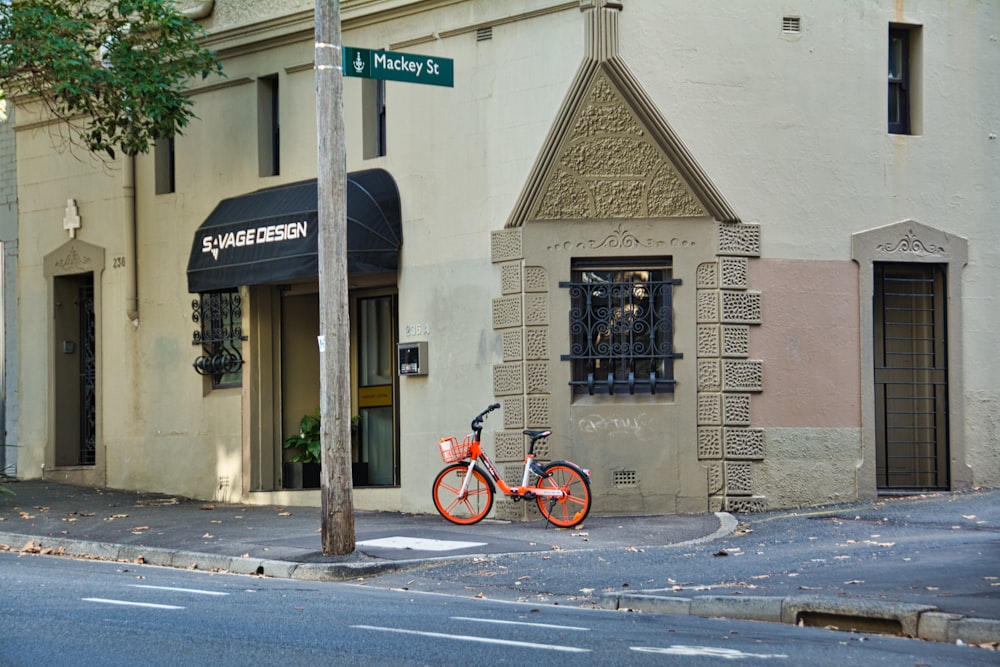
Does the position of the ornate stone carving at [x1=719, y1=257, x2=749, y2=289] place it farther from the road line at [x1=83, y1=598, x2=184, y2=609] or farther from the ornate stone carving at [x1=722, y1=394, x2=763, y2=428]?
the road line at [x1=83, y1=598, x2=184, y2=609]

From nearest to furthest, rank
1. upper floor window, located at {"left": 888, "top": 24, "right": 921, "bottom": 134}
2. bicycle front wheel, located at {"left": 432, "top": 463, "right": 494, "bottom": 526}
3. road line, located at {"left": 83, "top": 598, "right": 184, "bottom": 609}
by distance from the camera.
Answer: road line, located at {"left": 83, "top": 598, "right": 184, "bottom": 609}, bicycle front wheel, located at {"left": 432, "top": 463, "right": 494, "bottom": 526}, upper floor window, located at {"left": 888, "top": 24, "right": 921, "bottom": 134}

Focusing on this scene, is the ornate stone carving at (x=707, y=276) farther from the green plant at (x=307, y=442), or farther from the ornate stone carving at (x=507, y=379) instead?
the green plant at (x=307, y=442)

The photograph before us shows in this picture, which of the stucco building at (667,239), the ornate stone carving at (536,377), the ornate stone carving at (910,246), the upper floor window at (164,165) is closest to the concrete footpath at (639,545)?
the stucco building at (667,239)

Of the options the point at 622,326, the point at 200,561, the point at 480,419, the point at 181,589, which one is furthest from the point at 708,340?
the point at 181,589

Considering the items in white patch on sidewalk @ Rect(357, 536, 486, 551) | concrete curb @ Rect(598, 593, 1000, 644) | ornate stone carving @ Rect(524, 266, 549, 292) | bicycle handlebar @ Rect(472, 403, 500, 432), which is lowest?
white patch on sidewalk @ Rect(357, 536, 486, 551)

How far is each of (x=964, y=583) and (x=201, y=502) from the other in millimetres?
12201

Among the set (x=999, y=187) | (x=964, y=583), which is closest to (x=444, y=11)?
(x=999, y=187)

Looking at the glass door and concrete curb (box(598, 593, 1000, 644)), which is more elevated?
the glass door

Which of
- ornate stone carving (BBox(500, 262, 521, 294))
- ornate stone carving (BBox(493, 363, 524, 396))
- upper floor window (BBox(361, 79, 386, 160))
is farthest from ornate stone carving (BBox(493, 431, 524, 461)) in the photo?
upper floor window (BBox(361, 79, 386, 160))

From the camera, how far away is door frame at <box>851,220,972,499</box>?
1780 cm

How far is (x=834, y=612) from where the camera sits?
1027 cm

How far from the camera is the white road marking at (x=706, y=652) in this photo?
8.29m

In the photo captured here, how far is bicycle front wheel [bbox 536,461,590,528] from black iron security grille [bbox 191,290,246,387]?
6113 millimetres

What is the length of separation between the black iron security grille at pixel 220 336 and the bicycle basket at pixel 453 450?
4931 millimetres
